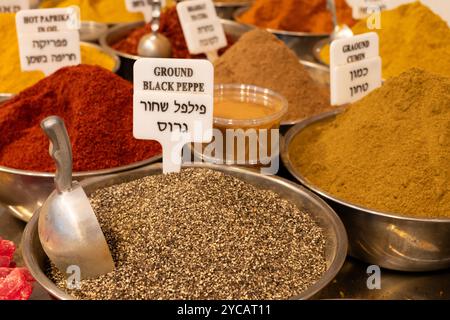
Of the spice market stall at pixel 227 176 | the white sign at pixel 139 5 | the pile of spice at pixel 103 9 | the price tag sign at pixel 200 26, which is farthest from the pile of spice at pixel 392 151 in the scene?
the pile of spice at pixel 103 9

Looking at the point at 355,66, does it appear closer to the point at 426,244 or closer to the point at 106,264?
the point at 426,244

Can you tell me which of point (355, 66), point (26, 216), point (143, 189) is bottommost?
point (26, 216)

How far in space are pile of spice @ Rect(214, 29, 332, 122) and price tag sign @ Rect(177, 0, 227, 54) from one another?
146 mm

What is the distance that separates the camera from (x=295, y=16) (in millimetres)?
2551

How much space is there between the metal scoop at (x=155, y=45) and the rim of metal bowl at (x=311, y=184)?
29.0 inches

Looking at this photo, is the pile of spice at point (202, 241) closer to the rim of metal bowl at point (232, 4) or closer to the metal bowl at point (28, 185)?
the metal bowl at point (28, 185)

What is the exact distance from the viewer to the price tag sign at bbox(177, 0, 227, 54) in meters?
1.88

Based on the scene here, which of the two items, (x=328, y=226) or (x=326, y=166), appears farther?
(x=326, y=166)

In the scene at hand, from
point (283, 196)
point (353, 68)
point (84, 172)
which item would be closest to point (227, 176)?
point (283, 196)

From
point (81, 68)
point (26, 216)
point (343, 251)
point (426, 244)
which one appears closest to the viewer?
point (343, 251)

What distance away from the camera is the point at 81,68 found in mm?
1508
